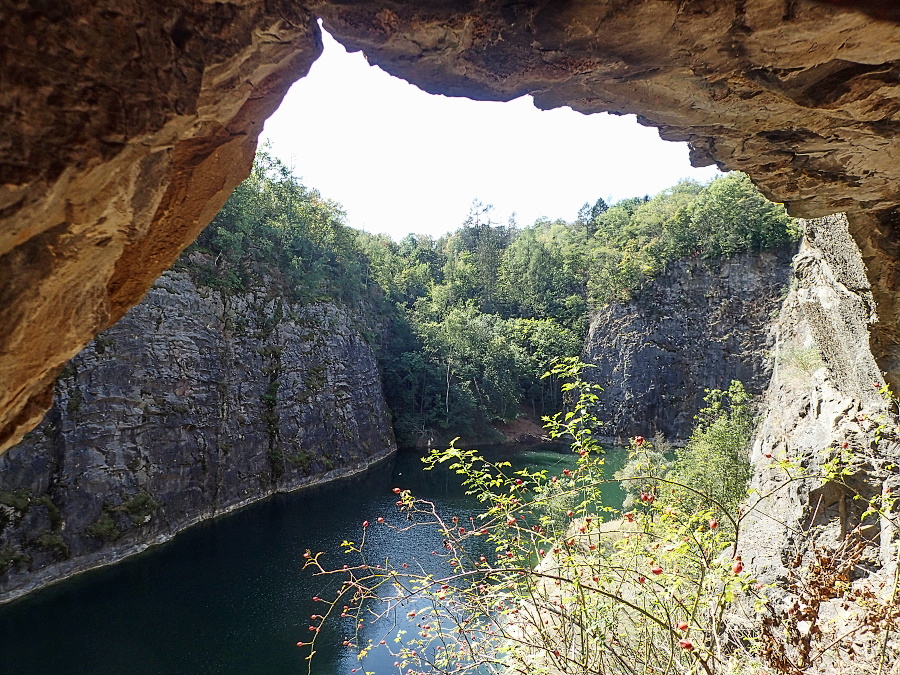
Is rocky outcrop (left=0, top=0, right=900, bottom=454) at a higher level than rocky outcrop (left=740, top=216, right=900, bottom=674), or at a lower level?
higher

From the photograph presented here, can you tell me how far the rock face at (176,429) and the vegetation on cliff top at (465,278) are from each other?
2090 mm

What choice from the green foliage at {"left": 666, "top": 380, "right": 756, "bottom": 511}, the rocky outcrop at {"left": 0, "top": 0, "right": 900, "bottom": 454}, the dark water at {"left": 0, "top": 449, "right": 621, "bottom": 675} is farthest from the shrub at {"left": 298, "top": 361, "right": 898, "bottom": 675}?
the green foliage at {"left": 666, "top": 380, "right": 756, "bottom": 511}

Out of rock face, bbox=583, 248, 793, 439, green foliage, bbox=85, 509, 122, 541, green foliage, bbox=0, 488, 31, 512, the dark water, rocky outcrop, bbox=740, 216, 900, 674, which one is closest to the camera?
rocky outcrop, bbox=740, 216, 900, 674

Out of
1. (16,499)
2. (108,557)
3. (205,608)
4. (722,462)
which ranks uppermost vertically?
(16,499)

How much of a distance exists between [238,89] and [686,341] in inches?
1255

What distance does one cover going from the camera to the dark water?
1138cm

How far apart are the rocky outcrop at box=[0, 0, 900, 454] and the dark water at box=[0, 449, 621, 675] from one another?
10.6m

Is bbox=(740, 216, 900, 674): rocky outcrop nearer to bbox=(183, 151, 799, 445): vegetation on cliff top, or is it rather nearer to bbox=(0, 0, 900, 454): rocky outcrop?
bbox=(0, 0, 900, 454): rocky outcrop

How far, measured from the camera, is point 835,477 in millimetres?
3893

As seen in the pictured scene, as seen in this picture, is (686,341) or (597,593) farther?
(686,341)

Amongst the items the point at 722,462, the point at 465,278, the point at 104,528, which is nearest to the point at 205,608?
the point at 104,528

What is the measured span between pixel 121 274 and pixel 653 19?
2784 mm

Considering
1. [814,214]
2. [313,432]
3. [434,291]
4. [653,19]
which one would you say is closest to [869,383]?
[814,214]

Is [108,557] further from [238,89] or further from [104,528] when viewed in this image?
[238,89]
